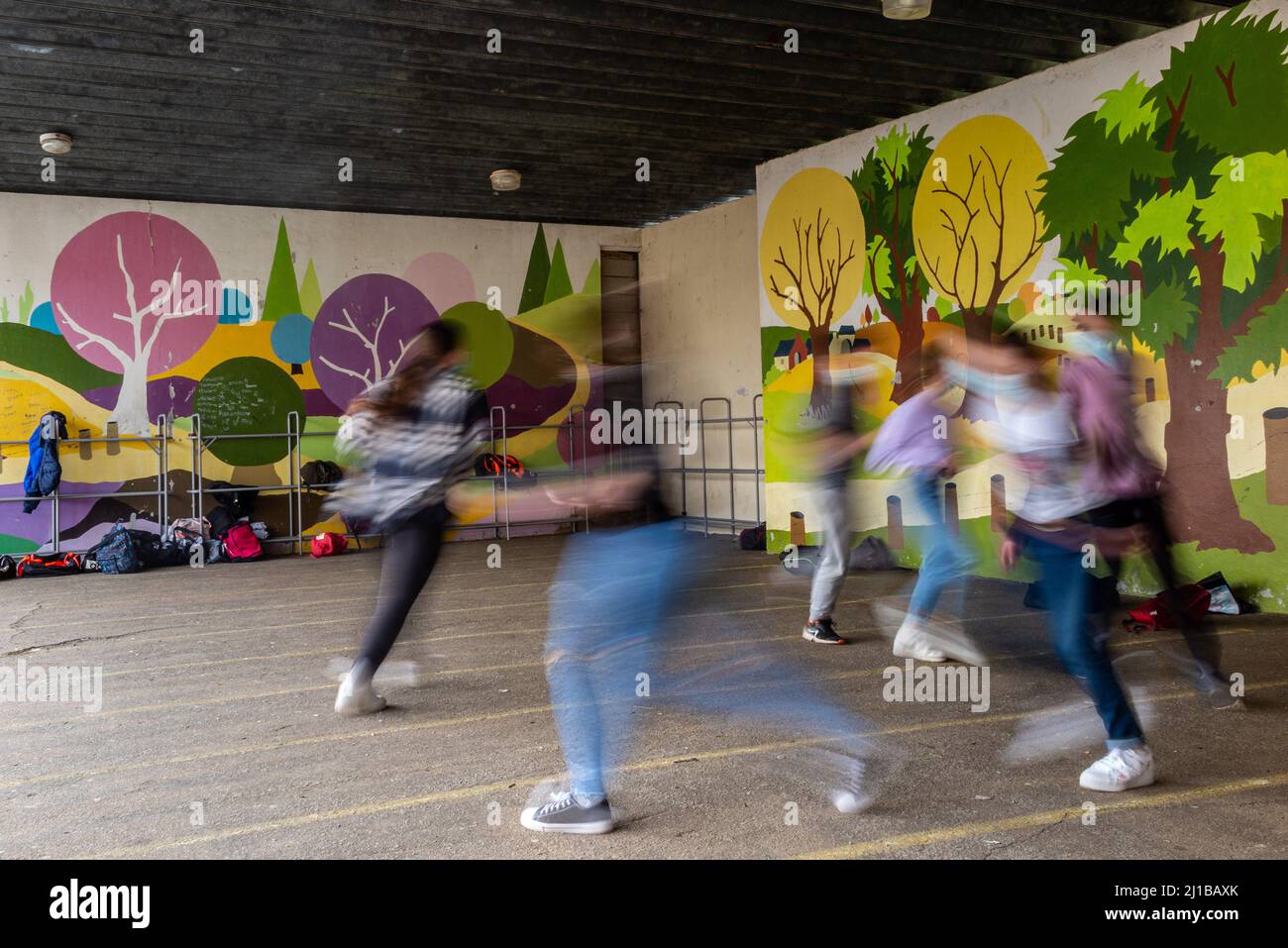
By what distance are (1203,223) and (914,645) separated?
3.85 metres

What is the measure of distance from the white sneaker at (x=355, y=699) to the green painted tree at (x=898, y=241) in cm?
612

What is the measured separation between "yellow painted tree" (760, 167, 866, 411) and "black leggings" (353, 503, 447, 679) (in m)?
5.95

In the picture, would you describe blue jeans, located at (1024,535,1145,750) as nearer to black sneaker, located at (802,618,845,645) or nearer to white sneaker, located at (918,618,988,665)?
white sneaker, located at (918,618,988,665)

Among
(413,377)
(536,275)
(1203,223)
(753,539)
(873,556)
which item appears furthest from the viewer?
(536,275)

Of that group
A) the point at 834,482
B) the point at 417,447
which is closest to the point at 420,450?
the point at 417,447

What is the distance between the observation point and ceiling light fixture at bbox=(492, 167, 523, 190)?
11695mm

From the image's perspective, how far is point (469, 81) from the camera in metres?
8.91

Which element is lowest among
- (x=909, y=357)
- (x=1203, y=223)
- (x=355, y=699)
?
(x=355, y=699)

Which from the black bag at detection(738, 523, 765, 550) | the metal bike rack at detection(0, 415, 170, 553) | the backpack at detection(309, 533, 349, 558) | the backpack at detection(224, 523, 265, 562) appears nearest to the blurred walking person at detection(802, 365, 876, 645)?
the black bag at detection(738, 523, 765, 550)

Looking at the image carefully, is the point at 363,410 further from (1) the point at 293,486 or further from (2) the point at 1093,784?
(1) the point at 293,486

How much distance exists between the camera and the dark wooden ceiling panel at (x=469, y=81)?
7.44 m

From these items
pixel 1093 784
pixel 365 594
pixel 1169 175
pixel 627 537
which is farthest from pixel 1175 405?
pixel 365 594

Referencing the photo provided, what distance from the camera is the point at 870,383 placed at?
10148mm

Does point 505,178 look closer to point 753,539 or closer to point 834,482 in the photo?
point 753,539
